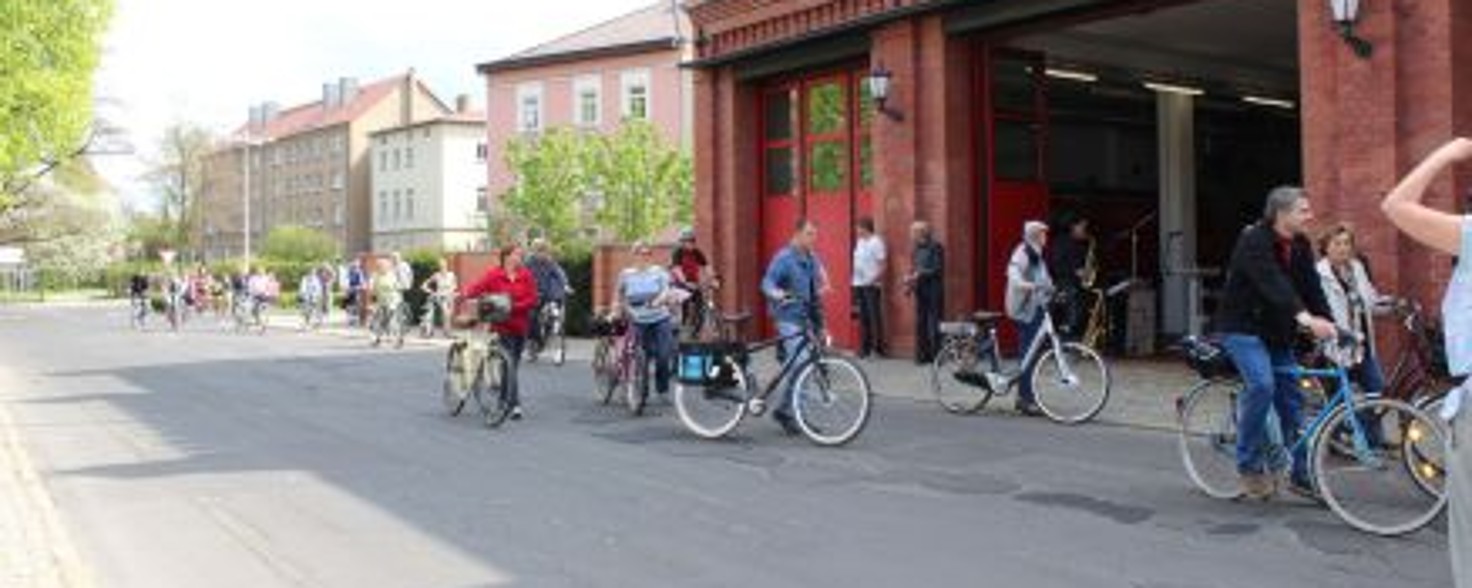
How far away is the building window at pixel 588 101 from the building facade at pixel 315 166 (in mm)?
35772

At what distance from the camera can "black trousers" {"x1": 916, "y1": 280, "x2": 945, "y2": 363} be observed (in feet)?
61.9

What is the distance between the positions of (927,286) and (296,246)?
250 ft

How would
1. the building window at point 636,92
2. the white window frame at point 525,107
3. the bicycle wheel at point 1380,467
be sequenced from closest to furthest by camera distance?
the bicycle wheel at point 1380,467
the building window at point 636,92
the white window frame at point 525,107

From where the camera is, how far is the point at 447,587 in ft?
22.9

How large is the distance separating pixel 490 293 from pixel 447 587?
277 inches

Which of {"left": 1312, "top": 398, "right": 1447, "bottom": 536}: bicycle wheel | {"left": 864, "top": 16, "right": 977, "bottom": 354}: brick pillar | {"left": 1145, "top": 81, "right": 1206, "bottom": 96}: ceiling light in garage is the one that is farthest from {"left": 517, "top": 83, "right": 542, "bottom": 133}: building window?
{"left": 1312, "top": 398, "right": 1447, "bottom": 536}: bicycle wheel

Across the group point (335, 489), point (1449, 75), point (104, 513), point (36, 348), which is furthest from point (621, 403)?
point (36, 348)

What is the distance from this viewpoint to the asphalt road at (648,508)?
7.20 m

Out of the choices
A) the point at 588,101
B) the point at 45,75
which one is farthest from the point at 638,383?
the point at 588,101

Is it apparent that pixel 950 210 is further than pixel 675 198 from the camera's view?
No

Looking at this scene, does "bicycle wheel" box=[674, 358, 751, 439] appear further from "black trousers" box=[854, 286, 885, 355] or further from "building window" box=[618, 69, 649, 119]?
"building window" box=[618, 69, 649, 119]

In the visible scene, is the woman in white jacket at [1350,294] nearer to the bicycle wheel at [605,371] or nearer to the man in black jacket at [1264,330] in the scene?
the man in black jacket at [1264,330]

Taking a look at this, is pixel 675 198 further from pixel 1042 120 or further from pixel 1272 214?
pixel 1272 214

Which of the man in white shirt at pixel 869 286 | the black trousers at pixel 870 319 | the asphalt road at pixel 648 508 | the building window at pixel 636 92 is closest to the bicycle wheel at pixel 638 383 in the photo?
the asphalt road at pixel 648 508
